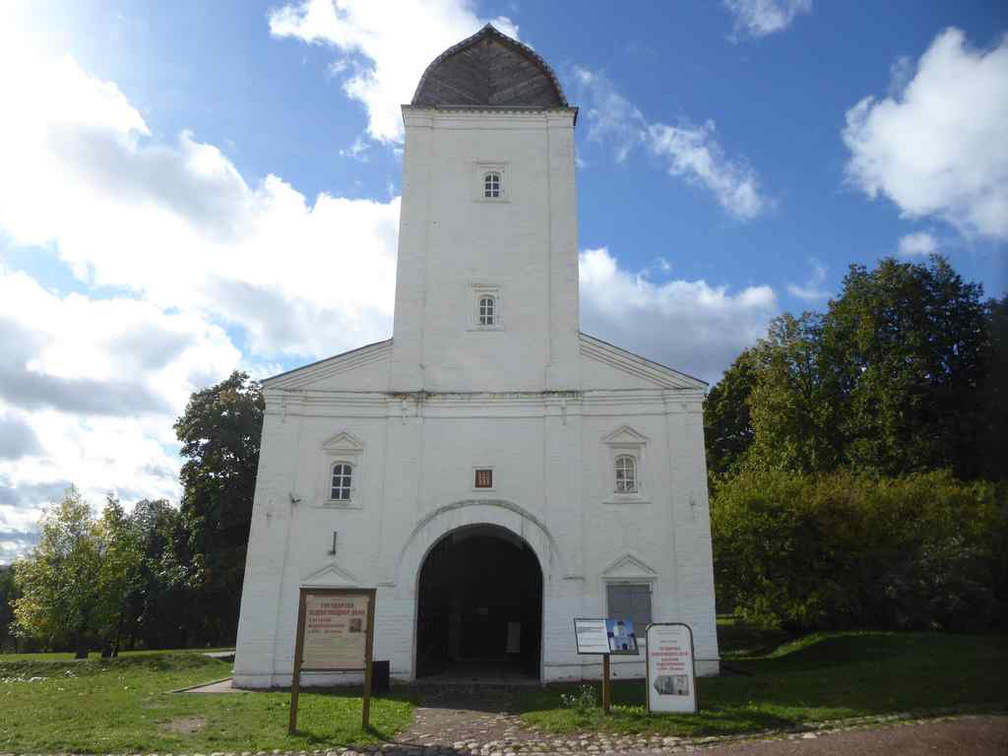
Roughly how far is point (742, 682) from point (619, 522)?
4579mm

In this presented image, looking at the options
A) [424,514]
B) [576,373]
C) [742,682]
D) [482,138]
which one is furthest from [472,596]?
[482,138]

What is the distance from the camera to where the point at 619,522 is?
717 inches

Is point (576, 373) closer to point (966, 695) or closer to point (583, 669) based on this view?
point (583, 669)

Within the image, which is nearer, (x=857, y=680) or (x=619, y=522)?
(x=857, y=680)

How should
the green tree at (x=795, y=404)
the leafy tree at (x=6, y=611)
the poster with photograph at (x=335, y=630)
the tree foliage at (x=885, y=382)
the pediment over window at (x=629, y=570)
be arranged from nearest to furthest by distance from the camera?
1. the poster with photograph at (x=335, y=630)
2. the pediment over window at (x=629, y=570)
3. the tree foliage at (x=885, y=382)
4. the green tree at (x=795, y=404)
5. the leafy tree at (x=6, y=611)

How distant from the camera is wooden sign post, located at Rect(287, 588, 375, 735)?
490 inches

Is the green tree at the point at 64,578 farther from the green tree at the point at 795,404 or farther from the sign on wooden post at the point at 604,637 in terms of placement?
the green tree at the point at 795,404

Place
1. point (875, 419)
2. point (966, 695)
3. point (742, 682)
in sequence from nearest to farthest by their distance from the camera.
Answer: point (966, 695), point (742, 682), point (875, 419)

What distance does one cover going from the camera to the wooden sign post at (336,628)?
12.5 m

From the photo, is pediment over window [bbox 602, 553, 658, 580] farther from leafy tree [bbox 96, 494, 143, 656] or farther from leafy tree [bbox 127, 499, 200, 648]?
leafy tree [bbox 127, 499, 200, 648]

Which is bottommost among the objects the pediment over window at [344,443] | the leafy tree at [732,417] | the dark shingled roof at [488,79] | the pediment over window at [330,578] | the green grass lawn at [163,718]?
the green grass lawn at [163,718]

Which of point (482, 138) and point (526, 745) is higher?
point (482, 138)

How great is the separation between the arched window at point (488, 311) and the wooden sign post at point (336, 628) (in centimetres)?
960

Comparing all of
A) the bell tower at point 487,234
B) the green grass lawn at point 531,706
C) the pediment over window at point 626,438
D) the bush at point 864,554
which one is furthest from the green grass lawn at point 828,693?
the bell tower at point 487,234
